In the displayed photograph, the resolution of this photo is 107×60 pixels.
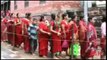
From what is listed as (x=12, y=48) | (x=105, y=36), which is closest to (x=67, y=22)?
(x=105, y=36)

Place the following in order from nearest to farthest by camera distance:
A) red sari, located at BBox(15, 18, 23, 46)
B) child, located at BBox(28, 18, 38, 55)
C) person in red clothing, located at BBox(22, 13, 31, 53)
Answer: child, located at BBox(28, 18, 38, 55) → person in red clothing, located at BBox(22, 13, 31, 53) → red sari, located at BBox(15, 18, 23, 46)

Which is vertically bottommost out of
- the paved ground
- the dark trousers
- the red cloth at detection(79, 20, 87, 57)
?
the paved ground

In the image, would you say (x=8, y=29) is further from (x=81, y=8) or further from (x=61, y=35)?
(x=81, y=8)

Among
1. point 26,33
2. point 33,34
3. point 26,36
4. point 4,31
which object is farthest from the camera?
point 4,31

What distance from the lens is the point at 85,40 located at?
510 inches

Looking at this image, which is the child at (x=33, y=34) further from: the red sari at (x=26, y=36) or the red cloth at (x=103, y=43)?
the red cloth at (x=103, y=43)

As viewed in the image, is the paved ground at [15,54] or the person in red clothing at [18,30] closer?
the paved ground at [15,54]

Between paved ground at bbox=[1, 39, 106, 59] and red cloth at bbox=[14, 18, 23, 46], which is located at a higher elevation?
red cloth at bbox=[14, 18, 23, 46]

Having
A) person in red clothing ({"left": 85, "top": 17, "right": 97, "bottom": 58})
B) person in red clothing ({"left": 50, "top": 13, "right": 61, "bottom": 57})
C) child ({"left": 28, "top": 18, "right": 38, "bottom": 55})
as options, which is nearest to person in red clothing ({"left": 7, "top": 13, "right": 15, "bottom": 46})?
child ({"left": 28, "top": 18, "right": 38, "bottom": 55})

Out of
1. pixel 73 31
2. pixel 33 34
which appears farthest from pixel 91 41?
pixel 33 34

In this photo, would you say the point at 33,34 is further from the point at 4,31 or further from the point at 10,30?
the point at 4,31

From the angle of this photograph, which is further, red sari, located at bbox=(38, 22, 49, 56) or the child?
the child

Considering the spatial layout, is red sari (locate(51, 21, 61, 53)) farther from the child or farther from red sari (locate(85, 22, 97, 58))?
red sari (locate(85, 22, 97, 58))

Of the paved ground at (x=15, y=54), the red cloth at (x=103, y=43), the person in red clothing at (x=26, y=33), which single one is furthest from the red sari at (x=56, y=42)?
the red cloth at (x=103, y=43)
